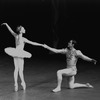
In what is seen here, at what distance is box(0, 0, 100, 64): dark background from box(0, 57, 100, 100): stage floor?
17.4 ft

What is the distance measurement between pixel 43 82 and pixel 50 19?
38.9ft

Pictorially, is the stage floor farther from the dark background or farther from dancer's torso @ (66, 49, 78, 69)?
the dark background

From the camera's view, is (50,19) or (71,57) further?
(50,19)

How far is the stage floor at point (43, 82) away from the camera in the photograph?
8.43 metres

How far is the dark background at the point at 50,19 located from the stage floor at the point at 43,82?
5289 millimetres

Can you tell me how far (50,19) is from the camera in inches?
853

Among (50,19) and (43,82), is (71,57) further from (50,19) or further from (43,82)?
(50,19)

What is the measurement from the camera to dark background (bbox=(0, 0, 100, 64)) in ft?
63.9

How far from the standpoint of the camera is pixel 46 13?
22281 millimetres

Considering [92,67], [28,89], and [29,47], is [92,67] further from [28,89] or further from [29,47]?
[29,47]

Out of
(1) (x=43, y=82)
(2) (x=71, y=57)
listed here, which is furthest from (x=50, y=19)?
(2) (x=71, y=57)

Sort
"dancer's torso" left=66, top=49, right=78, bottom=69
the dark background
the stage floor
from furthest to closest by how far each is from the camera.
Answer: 1. the dark background
2. "dancer's torso" left=66, top=49, right=78, bottom=69
3. the stage floor

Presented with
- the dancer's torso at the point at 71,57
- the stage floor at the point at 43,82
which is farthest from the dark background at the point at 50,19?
the dancer's torso at the point at 71,57

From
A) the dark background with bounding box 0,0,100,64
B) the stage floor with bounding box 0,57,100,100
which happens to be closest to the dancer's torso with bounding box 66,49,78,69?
the stage floor with bounding box 0,57,100,100
